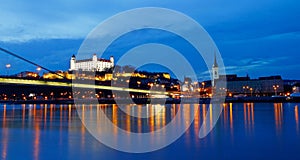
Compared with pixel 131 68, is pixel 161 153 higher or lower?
lower

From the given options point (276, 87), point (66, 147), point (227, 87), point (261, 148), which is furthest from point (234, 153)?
point (227, 87)

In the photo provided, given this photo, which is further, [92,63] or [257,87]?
[92,63]

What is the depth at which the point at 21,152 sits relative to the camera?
6.21 meters

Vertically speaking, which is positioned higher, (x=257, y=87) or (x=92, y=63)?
(x=92, y=63)

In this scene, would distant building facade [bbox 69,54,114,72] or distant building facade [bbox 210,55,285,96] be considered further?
distant building facade [bbox 69,54,114,72]

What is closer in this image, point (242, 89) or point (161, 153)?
point (161, 153)

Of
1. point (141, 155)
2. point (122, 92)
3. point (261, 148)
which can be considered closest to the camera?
point (141, 155)

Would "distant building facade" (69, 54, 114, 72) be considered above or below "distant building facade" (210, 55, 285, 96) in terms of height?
above

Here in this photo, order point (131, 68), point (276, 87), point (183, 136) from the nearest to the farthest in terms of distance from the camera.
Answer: point (183, 136)
point (276, 87)
point (131, 68)

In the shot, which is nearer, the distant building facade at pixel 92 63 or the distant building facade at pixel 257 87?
the distant building facade at pixel 257 87

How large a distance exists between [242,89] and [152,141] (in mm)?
93602

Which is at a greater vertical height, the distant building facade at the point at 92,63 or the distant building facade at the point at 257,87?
the distant building facade at the point at 92,63

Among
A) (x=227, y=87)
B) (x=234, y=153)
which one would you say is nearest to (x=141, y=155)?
(x=234, y=153)

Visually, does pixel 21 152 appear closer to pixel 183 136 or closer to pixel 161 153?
pixel 161 153
